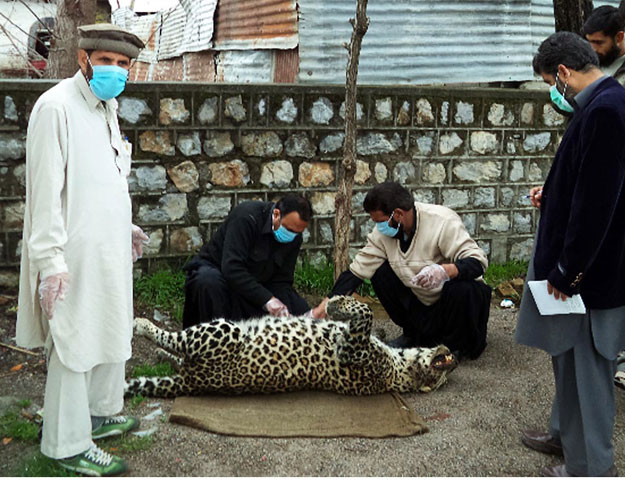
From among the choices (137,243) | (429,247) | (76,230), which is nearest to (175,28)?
(429,247)

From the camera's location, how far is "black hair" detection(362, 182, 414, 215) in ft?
16.5

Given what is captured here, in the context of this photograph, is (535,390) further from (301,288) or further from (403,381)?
(301,288)

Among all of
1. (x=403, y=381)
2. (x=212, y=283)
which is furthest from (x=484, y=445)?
(x=212, y=283)

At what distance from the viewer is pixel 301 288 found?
6.59 metres

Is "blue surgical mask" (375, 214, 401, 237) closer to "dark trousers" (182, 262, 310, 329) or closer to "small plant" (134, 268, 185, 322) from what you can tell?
"dark trousers" (182, 262, 310, 329)

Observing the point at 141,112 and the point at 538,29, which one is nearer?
the point at 141,112

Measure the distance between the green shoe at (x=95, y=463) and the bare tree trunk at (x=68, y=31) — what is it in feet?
14.3

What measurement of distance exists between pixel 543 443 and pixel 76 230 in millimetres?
2767

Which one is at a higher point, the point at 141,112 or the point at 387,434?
the point at 141,112

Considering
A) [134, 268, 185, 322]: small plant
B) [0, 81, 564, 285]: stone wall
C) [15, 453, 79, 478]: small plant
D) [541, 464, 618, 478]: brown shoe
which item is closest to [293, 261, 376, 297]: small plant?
[0, 81, 564, 285]: stone wall

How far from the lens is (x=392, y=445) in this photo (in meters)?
3.96

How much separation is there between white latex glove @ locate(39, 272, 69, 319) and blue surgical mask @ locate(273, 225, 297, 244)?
6.64ft

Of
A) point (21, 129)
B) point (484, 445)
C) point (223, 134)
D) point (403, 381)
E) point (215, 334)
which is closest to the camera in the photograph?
point (484, 445)

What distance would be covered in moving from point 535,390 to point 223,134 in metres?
3.47
